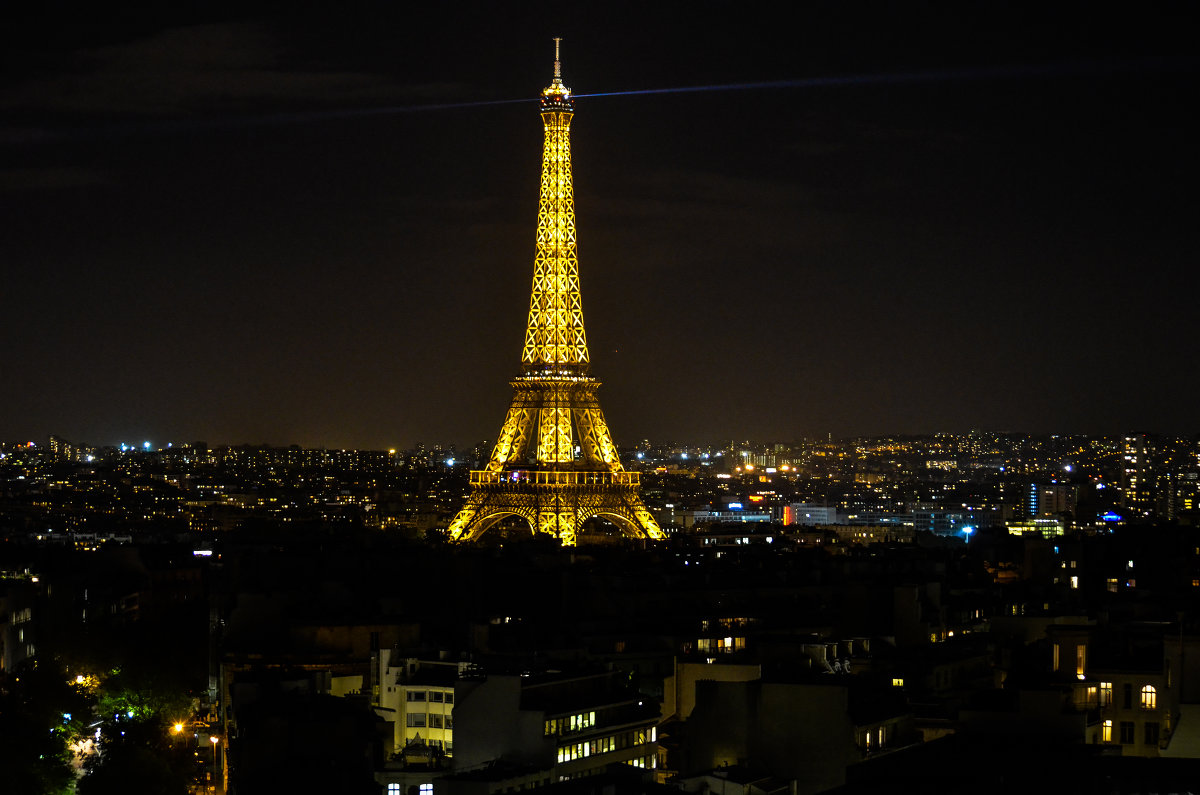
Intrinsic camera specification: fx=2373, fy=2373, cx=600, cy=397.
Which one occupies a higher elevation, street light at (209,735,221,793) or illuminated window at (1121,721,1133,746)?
illuminated window at (1121,721,1133,746)

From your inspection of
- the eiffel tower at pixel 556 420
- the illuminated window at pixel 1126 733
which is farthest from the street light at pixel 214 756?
the eiffel tower at pixel 556 420

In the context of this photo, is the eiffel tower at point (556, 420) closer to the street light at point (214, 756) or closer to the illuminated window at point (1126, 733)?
the street light at point (214, 756)

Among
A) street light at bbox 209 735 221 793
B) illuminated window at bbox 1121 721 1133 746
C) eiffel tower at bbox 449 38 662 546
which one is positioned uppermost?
eiffel tower at bbox 449 38 662 546

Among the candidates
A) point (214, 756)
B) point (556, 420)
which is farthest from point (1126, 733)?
point (556, 420)

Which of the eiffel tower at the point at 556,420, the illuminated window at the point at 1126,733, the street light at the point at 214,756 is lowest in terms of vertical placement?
the street light at the point at 214,756

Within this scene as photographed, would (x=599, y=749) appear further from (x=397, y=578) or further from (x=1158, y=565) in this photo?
(x=1158, y=565)

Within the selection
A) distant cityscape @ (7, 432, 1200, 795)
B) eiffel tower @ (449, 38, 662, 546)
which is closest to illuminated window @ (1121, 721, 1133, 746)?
distant cityscape @ (7, 432, 1200, 795)

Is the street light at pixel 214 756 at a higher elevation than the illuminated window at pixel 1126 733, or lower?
lower

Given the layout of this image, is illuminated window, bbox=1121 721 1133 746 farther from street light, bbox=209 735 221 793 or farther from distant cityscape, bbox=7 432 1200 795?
street light, bbox=209 735 221 793

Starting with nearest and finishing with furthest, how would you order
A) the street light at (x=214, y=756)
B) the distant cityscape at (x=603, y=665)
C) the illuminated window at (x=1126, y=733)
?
1. the distant cityscape at (x=603, y=665)
2. the illuminated window at (x=1126, y=733)
3. the street light at (x=214, y=756)
